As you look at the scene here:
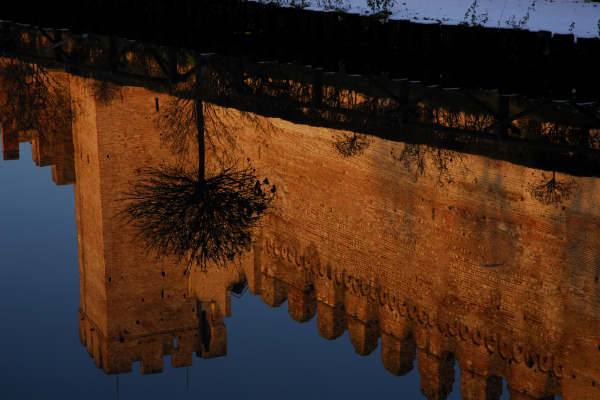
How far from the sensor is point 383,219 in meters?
10.1

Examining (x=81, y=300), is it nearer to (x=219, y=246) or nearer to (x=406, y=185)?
(x=219, y=246)

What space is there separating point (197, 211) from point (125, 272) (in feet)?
7.69

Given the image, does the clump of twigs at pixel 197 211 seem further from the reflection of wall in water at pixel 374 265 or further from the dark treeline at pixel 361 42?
the dark treeline at pixel 361 42

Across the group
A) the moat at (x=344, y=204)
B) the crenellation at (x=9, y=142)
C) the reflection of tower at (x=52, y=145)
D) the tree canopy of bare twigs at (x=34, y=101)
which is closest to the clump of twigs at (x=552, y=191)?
the moat at (x=344, y=204)

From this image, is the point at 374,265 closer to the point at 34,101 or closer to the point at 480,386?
the point at 480,386

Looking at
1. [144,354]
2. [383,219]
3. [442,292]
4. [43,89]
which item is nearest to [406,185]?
[383,219]

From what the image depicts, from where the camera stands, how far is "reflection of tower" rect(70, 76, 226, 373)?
11.2 metres

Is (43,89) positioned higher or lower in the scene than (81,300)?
higher

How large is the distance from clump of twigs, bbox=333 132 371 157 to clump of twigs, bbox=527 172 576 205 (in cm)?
240

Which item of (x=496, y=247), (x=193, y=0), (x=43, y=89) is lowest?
(x=496, y=247)

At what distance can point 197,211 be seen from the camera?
31.3 feet

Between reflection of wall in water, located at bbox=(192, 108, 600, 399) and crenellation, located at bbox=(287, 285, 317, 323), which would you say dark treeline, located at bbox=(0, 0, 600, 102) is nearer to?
reflection of wall in water, located at bbox=(192, 108, 600, 399)

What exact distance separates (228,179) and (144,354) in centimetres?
233

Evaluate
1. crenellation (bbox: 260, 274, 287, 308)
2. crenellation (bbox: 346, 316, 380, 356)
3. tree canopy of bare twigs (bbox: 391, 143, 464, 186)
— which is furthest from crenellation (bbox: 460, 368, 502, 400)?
crenellation (bbox: 260, 274, 287, 308)
